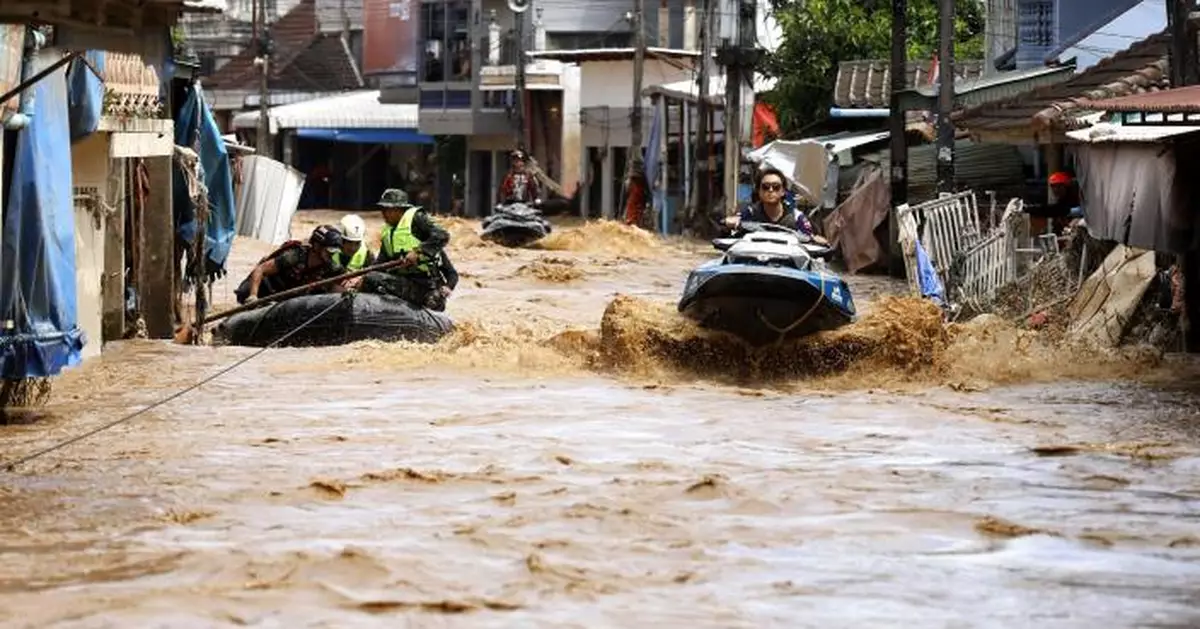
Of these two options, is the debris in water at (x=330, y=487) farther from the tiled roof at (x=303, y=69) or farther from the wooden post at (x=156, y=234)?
the tiled roof at (x=303, y=69)

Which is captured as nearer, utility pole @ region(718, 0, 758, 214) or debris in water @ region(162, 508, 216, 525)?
debris in water @ region(162, 508, 216, 525)

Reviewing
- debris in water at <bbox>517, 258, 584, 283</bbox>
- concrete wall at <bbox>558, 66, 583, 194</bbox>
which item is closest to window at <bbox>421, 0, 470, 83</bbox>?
concrete wall at <bbox>558, 66, 583, 194</bbox>

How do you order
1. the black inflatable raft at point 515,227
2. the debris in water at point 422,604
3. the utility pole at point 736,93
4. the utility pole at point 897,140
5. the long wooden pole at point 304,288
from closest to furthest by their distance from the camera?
the debris in water at point 422,604 < the long wooden pole at point 304,288 < the utility pole at point 897,140 < the utility pole at point 736,93 < the black inflatable raft at point 515,227

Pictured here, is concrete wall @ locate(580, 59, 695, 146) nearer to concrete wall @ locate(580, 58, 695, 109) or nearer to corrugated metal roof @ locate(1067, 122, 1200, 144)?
concrete wall @ locate(580, 58, 695, 109)

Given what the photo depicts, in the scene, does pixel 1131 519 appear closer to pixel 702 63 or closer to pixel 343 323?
pixel 343 323

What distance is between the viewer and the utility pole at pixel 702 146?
40.3 metres

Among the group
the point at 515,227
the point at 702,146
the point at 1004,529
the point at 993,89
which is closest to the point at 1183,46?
the point at 1004,529

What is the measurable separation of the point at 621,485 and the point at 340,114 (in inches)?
1919

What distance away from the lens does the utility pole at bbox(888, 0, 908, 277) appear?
28.9m

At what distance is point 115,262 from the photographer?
715 inches

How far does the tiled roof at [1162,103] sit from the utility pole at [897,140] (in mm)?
14037

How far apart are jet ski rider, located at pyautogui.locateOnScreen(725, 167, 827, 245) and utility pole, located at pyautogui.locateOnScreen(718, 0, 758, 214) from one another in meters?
19.8

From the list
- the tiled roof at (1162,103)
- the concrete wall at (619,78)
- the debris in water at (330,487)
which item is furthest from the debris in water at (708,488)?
the concrete wall at (619,78)

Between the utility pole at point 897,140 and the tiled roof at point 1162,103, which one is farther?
the utility pole at point 897,140
